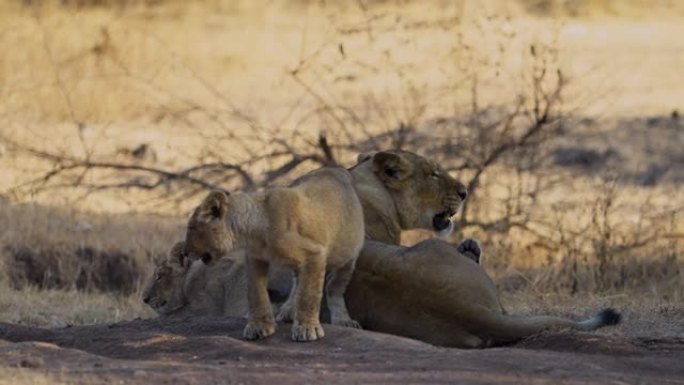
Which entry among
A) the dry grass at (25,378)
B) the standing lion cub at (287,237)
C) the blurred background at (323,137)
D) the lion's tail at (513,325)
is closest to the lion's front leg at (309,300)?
the standing lion cub at (287,237)

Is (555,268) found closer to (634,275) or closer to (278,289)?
(634,275)

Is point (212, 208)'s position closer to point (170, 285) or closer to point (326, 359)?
point (326, 359)

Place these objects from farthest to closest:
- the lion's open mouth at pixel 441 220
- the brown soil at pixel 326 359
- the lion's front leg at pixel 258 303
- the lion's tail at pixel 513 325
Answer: the lion's open mouth at pixel 441 220 < the lion's tail at pixel 513 325 < the lion's front leg at pixel 258 303 < the brown soil at pixel 326 359

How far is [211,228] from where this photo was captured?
6.80 m

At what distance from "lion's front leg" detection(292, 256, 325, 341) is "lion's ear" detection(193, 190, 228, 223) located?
433 millimetres

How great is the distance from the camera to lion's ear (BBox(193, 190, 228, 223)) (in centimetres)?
678

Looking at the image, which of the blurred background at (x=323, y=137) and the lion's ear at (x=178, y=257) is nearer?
the lion's ear at (x=178, y=257)

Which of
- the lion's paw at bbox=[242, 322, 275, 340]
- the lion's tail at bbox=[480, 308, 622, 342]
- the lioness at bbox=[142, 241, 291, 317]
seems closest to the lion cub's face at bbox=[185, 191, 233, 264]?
the lion's paw at bbox=[242, 322, 275, 340]

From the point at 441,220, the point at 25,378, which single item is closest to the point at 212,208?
the point at 25,378

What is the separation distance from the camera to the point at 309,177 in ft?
24.6

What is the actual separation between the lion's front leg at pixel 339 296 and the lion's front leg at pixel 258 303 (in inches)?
15.7

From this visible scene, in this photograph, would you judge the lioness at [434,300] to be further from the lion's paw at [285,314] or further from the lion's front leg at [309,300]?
the lion's front leg at [309,300]

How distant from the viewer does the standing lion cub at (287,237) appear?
6820 mm

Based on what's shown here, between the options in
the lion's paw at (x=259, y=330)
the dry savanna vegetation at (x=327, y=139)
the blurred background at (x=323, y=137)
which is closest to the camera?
the lion's paw at (x=259, y=330)
